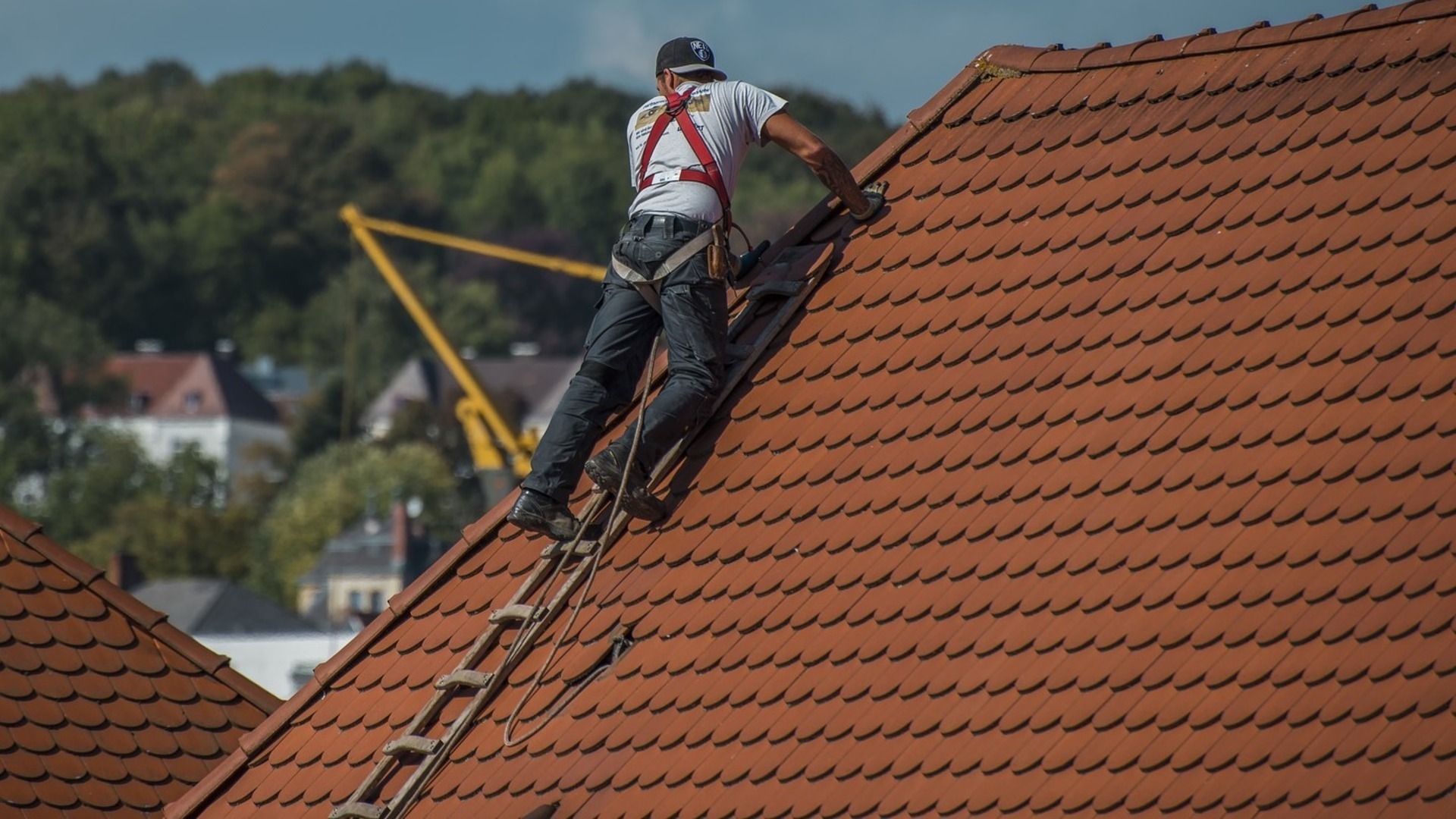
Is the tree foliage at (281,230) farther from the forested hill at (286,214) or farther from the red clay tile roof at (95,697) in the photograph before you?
the red clay tile roof at (95,697)

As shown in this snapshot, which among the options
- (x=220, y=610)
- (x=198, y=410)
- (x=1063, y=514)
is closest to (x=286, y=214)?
(x=198, y=410)

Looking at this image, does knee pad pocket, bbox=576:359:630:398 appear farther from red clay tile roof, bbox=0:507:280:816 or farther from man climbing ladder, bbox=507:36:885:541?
red clay tile roof, bbox=0:507:280:816

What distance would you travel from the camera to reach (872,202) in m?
9.62

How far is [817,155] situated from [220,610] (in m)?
59.0

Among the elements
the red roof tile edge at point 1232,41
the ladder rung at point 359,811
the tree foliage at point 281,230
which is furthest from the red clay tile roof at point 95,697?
the tree foliage at point 281,230

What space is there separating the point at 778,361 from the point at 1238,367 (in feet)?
6.80

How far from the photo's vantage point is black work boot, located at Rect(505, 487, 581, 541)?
358 inches

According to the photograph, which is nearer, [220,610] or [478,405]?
[478,405]

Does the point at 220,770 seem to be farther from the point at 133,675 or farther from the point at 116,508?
the point at 116,508

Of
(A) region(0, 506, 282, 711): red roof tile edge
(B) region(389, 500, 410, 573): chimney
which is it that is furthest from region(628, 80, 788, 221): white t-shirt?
(B) region(389, 500, 410, 573): chimney

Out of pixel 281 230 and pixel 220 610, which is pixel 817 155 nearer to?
pixel 220 610

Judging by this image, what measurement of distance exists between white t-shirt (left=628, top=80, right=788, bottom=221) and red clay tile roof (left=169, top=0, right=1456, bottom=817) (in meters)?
0.57

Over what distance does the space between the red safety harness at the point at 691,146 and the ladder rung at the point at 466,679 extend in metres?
2.18

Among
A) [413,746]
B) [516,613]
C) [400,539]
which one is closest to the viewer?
[413,746]
